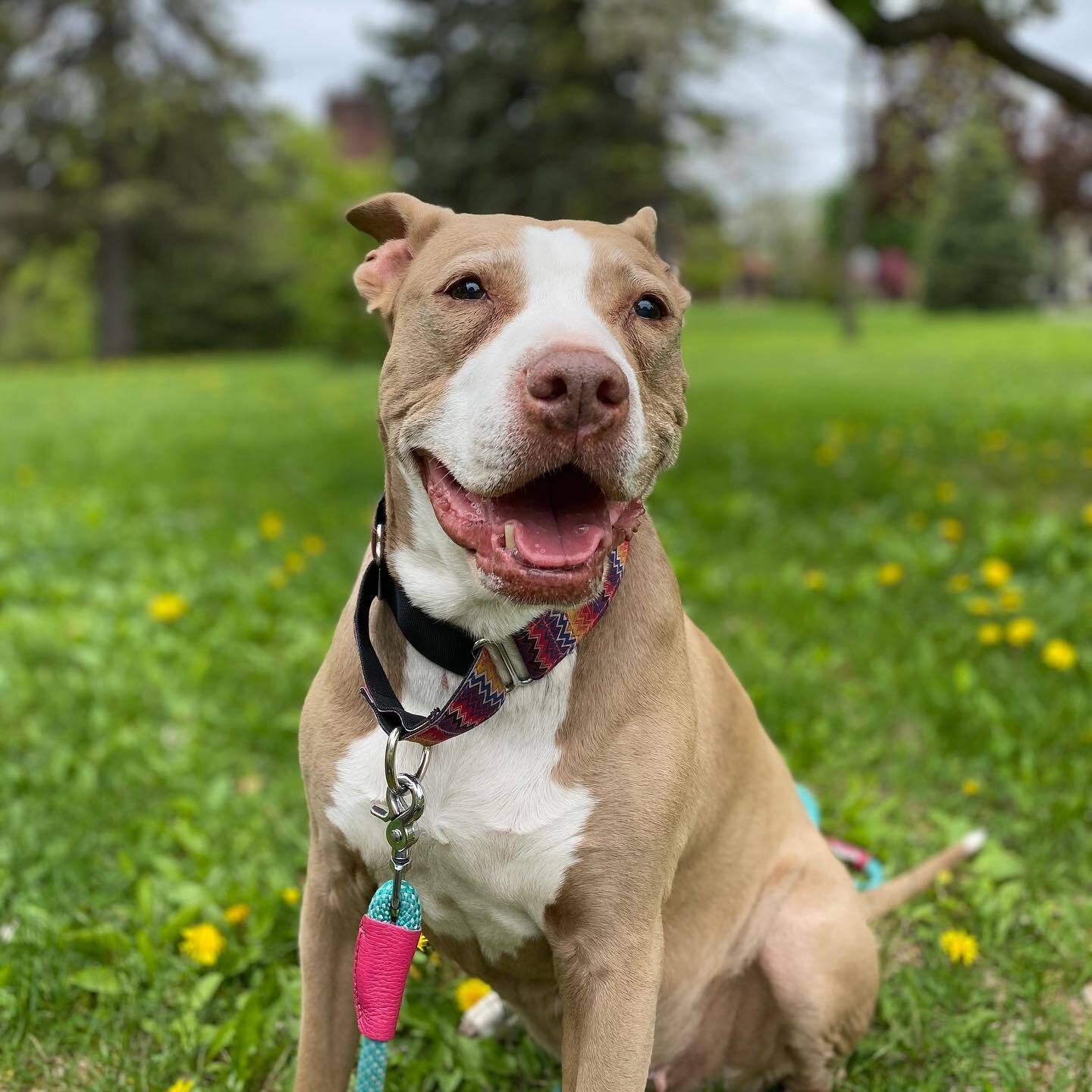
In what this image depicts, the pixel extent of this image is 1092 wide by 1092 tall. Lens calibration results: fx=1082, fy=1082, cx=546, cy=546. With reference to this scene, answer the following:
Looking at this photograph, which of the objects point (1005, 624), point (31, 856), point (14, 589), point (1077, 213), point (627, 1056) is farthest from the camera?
point (1077, 213)

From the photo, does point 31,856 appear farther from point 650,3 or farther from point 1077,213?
point 1077,213

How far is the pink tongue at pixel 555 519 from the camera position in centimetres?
173

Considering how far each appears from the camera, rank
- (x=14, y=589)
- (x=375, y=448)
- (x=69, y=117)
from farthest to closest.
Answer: (x=69, y=117)
(x=375, y=448)
(x=14, y=589)

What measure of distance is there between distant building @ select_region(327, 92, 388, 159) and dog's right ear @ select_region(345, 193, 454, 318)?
26.0 meters

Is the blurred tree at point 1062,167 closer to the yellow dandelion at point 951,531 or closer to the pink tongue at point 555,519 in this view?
the yellow dandelion at point 951,531

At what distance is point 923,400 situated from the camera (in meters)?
10.9

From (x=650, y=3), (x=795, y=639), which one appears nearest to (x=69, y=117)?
(x=650, y=3)

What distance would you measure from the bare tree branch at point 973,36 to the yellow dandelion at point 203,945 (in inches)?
251

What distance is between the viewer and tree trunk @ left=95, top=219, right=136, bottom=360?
90.6ft

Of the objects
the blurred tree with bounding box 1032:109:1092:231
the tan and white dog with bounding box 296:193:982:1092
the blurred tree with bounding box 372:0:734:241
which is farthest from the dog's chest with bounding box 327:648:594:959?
the blurred tree with bounding box 1032:109:1092:231

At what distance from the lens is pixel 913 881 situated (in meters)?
2.78

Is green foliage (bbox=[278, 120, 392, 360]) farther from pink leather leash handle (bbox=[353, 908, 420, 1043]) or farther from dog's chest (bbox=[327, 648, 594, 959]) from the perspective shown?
pink leather leash handle (bbox=[353, 908, 420, 1043])

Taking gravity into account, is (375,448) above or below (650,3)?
below

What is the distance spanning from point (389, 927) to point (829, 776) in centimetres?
210
